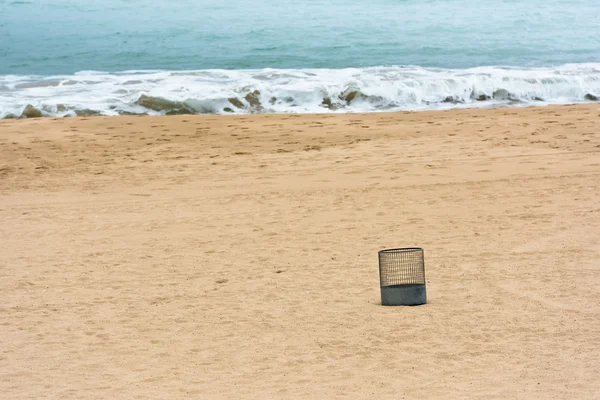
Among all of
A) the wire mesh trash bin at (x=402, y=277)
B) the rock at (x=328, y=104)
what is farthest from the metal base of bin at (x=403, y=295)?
the rock at (x=328, y=104)

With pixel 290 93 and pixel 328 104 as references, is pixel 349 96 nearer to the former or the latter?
pixel 328 104

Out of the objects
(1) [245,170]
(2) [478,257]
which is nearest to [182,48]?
(1) [245,170]

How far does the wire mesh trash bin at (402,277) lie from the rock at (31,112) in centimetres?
1004

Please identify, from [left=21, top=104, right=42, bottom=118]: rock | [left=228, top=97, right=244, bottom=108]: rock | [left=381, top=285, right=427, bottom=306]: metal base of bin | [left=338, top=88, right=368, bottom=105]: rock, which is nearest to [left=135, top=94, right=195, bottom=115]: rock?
A: [left=228, top=97, right=244, bottom=108]: rock

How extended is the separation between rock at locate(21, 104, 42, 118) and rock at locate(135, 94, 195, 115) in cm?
177

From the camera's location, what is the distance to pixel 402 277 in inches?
241

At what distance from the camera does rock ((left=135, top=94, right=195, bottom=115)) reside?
1548 centimetres

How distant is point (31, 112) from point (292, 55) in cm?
1254

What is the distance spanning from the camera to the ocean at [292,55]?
646 inches

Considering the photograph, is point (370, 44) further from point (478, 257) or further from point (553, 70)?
point (478, 257)

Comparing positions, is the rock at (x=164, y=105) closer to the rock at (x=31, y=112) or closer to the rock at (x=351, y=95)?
the rock at (x=31, y=112)

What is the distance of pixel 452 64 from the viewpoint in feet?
78.9

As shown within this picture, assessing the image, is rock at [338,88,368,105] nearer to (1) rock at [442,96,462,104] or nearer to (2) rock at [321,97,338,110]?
(2) rock at [321,97,338,110]

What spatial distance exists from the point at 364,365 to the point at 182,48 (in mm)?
24894
